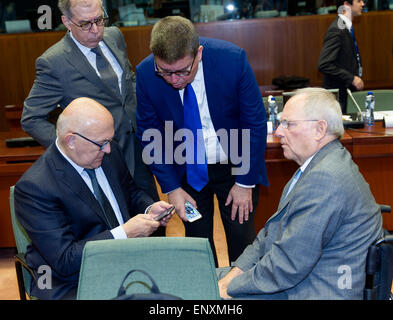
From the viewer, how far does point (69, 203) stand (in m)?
2.36

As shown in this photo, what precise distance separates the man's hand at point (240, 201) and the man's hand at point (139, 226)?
0.55 metres

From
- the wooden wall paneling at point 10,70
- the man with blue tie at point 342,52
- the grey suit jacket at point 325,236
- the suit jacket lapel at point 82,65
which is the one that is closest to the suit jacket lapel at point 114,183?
the suit jacket lapel at point 82,65

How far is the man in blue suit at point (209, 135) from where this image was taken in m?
2.68

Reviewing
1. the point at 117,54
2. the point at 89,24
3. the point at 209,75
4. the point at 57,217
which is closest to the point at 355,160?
the point at 209,75

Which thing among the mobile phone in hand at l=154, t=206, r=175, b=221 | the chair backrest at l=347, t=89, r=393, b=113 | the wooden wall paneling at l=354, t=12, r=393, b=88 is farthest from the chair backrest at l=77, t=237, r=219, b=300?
the wooden wall paneling at l=354, t=12, r=393, b=88

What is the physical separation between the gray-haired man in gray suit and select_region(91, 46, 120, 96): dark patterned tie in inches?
48.4

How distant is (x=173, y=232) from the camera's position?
177 inches

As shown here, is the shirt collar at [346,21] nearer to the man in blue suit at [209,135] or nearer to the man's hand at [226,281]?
the man in blue suit at [209,135]

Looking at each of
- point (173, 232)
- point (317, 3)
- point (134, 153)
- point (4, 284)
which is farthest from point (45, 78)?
point (317, 3)

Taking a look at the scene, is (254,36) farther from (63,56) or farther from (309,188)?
(309,188)

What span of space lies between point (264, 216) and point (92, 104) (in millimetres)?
1993

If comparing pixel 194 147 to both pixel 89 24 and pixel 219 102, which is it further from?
pixel 89 24

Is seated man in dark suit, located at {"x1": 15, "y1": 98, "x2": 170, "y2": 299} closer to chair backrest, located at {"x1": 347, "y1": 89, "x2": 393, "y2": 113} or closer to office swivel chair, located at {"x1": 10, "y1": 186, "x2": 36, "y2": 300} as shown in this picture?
office swivel chair, located at {"x1": 10, "y1": 186, "x2": 36, "y2": 300}

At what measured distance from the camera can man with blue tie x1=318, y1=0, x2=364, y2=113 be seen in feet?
16.5
